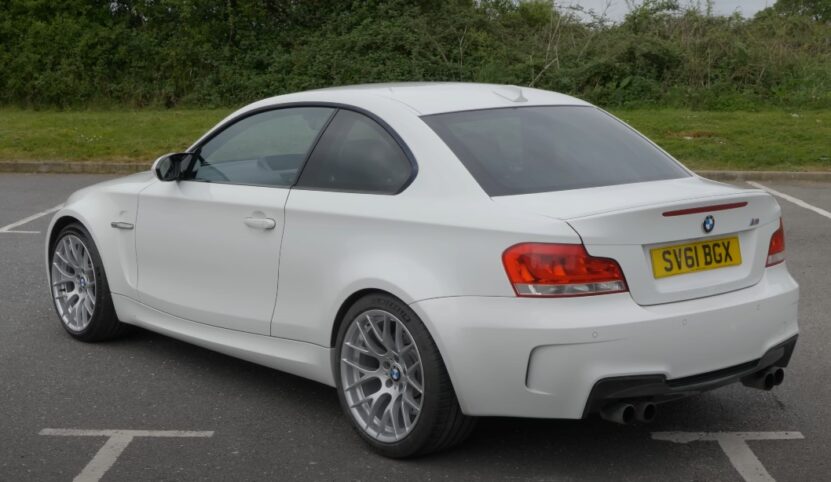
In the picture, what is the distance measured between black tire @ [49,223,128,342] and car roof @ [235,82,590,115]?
4.68ft

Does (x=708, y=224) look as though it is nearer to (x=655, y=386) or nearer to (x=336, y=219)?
(x=655, y=386)

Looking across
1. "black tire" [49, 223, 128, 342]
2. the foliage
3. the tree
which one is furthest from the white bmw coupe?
the tree

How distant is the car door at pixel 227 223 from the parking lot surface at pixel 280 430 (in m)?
0.44

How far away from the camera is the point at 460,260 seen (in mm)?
4453

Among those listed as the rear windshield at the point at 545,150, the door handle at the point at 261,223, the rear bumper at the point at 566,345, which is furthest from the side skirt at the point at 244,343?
the rear windshield at the point at 545,150

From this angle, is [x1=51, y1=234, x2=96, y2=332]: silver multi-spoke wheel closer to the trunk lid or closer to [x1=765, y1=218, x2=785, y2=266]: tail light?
the trunk lid

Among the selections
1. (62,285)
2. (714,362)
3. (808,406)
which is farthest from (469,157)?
(62,285)

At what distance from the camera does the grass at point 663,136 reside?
628 inches

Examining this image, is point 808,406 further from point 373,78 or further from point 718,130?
point 373,78

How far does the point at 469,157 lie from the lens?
15.8ft

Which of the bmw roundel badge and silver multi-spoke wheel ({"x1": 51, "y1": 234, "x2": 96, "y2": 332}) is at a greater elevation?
the bmw roundel badge

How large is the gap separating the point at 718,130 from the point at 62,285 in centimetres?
1277

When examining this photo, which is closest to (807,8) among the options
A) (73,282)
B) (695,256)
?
(73,282)

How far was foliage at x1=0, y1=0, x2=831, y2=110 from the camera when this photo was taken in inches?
851
